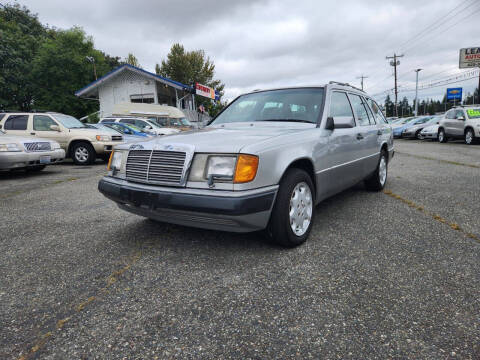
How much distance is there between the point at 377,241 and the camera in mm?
2873

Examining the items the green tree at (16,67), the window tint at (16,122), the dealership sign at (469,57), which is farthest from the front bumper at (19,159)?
the dealership sign at (469,57)

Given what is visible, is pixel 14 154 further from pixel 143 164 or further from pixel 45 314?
pixel 45 314

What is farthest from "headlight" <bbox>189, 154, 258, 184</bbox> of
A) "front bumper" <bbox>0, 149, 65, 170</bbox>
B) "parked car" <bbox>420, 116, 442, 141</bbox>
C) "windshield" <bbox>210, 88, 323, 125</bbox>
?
"parked car" <bbox>420, 116, 442, 141</bbox>

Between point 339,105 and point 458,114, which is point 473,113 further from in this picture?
point 339,105

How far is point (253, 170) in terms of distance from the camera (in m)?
2.29

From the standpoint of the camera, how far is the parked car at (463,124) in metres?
13.1

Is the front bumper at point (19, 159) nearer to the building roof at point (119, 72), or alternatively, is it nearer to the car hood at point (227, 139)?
the car hood at point (227, 139)

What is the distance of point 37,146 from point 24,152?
349mm

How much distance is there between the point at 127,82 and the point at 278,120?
83.7ft

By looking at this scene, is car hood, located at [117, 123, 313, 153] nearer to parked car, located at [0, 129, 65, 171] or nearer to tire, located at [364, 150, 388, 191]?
tire, located at [364, 150, 388, 191]

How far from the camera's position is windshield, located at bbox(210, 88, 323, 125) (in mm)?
3371

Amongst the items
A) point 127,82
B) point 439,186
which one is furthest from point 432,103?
point 439,186

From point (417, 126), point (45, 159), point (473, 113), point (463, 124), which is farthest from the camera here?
point (417, 126)

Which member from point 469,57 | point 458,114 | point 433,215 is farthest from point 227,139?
point 469,57
